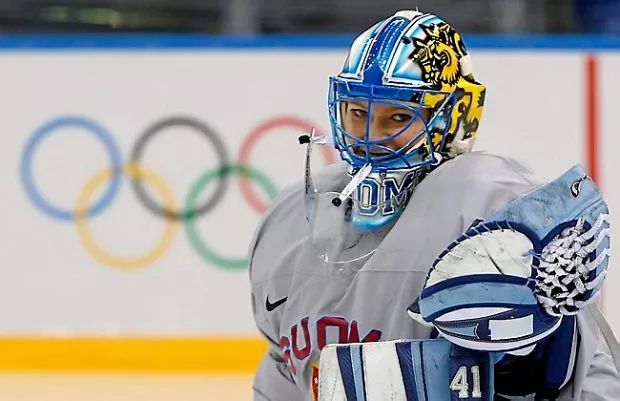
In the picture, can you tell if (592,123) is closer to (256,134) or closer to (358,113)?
(256,134)

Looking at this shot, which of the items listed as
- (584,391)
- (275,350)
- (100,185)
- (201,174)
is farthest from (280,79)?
(584,391)

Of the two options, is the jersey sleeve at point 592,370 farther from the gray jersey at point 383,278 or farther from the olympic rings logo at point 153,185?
the olympic rings logo at point 153,185

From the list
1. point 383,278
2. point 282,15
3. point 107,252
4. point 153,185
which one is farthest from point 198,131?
point 383,278

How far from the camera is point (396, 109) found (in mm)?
1584

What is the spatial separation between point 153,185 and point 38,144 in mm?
362

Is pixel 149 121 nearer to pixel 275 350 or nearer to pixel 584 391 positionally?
pixel 275 350

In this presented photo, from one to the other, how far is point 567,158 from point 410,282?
250 cm

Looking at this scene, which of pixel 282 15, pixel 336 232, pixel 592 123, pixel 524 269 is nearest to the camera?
pixel 524 269

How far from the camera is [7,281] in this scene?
154 inches

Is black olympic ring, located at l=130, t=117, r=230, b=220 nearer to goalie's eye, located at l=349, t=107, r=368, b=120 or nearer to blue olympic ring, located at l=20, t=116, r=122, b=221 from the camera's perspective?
blue olympic ring, located at l=20, t=116, r=122, b=221

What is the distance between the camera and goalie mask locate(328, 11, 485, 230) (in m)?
1.56

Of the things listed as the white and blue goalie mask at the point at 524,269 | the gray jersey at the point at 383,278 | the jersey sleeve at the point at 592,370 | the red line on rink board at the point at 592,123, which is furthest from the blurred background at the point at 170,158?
the white and blue goalie mask at the point at 524,269

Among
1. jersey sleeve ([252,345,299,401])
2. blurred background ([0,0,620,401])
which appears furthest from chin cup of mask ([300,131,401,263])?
blurred background ([0,0,620,401])

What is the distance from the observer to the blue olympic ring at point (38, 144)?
395 centimetres
